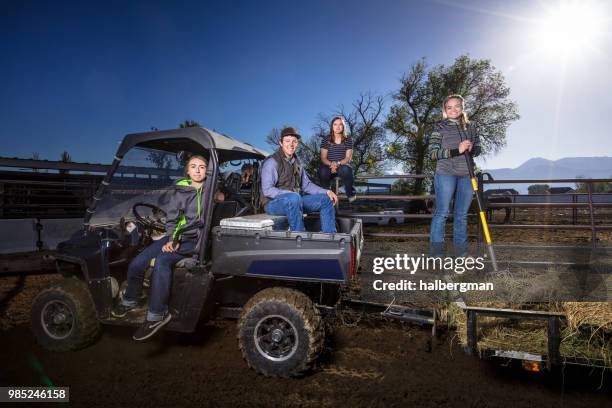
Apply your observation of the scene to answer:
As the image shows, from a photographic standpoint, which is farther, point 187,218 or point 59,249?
point 59,249

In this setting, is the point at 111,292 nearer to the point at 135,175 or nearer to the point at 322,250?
the point at 135,175

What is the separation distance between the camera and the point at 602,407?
2.36m

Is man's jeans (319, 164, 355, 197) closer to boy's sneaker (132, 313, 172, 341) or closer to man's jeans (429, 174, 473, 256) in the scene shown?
man's jeans (429, 174, 473, 256)

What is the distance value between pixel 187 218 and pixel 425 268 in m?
2.41

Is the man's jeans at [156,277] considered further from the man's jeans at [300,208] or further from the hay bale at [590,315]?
the hay bale at [590,315]

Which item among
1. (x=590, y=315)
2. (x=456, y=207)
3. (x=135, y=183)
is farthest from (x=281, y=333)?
(x=456, y=207)

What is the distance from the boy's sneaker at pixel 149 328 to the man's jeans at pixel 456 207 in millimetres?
2851

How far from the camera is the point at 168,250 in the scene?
3.03 meters

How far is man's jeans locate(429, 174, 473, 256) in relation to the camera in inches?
157

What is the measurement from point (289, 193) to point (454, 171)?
2.05 meters

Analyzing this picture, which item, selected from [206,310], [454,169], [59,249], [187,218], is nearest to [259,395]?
[206,310]

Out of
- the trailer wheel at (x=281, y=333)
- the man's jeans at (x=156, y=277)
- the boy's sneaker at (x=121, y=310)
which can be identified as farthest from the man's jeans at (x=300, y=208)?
the boy's sneaker at (x=121, y=310)

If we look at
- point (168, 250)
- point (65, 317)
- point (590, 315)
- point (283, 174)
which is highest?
point (283, 174)

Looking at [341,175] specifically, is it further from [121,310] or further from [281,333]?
[121,310]
